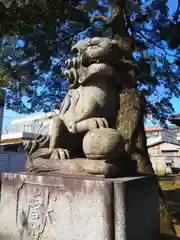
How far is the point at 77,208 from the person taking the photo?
1.91 m

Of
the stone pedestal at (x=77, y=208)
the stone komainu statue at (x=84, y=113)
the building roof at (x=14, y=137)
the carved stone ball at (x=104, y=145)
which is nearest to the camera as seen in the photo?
the stone pedestal at (x=77, y=208)

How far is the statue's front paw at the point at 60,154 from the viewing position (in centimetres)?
233

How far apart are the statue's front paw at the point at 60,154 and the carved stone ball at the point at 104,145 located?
317 mm

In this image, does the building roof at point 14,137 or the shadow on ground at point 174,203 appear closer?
the shadow on ground at point 174,203

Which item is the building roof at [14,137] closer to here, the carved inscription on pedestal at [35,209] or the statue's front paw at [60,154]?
the statue's front paw at [60,154]

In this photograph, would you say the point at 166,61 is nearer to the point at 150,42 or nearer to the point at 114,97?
the point at 150,42

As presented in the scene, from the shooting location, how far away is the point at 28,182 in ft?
7.30

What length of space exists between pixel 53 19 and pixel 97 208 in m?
4.51

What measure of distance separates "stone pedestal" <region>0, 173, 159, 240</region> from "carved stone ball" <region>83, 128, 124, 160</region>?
21cm

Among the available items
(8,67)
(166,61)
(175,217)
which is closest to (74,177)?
(175,217)

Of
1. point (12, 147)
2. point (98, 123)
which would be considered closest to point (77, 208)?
point (98, 123)

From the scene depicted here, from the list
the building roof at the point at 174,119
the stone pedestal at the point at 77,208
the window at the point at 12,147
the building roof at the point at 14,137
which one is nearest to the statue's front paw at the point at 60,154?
the stone pedestal at the point at 77,208

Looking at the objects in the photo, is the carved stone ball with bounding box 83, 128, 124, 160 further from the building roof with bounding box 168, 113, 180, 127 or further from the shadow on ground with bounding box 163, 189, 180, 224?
the building roof with bounding box 168, 113, 180, 127

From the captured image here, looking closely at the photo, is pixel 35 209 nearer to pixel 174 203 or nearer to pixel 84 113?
pixel 84 113
